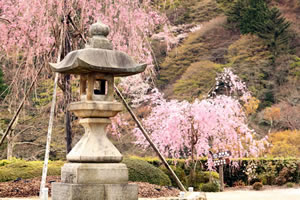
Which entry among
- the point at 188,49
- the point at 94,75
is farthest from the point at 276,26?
the point at 94,75

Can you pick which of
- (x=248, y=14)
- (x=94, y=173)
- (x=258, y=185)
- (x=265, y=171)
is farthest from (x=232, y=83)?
(x=94, y=173)

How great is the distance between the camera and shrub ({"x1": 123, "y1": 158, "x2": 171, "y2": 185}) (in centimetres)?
1038

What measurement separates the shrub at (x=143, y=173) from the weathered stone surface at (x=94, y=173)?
16.8ft

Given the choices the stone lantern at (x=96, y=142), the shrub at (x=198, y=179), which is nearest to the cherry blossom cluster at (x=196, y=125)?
the shrub at (x=198, y=179)

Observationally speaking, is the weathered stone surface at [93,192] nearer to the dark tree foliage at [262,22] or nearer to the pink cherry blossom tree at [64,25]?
the pink cherry blossom tree at [64,25]

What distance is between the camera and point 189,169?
16.5m

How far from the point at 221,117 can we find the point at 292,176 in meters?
4.69

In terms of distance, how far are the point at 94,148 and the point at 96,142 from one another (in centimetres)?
10

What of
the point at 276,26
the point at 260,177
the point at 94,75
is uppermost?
the point at 276,26

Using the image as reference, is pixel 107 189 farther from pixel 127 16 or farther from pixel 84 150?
pixel 127 16

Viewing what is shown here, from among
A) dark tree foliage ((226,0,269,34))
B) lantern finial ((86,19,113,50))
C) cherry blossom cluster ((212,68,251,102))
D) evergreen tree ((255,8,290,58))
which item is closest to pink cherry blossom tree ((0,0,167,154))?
lantern finial ((86,19,113,50))

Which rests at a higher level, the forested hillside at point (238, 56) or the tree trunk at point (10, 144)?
the forested hillside at point (238, 56)

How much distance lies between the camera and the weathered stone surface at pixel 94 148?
5.11 meters

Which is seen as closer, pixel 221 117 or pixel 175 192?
pixel 175 192
